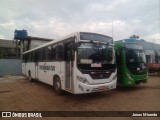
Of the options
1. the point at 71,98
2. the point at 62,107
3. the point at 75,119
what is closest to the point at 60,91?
the point at 71,98

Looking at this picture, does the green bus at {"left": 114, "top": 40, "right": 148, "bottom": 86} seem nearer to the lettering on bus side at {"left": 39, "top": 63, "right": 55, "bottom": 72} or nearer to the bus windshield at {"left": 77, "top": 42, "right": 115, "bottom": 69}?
the bus windshield at {"left": 77, "top": 42, "right": 115, "bottom": 69}

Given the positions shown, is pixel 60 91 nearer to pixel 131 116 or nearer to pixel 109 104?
pixel 109 104

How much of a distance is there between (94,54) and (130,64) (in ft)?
10.2

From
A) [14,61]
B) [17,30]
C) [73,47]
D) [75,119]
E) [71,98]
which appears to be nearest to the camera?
[75,119]

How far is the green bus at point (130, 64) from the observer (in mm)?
9883

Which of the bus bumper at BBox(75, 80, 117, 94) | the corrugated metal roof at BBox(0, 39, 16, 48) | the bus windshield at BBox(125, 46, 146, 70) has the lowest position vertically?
the bus bumper at BBox(75, 80, 117, 94)

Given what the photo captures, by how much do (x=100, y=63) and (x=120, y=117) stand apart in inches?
115

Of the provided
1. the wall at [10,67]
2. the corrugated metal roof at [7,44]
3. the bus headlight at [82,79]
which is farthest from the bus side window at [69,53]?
the corrugated metal roof at [7,44]

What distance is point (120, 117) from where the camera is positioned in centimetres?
575

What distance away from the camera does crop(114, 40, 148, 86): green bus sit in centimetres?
988

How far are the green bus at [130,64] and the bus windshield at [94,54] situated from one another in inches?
67.0

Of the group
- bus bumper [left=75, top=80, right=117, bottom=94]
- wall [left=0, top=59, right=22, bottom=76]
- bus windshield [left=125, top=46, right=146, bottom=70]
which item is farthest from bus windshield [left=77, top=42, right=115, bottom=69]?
wall [left=0, top=59, right=22, bottom=76]

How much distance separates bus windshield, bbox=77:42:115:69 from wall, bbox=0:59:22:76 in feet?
64.7

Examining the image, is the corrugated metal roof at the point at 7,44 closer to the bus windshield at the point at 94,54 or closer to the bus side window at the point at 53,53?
the bus side window at the point at 53,53
